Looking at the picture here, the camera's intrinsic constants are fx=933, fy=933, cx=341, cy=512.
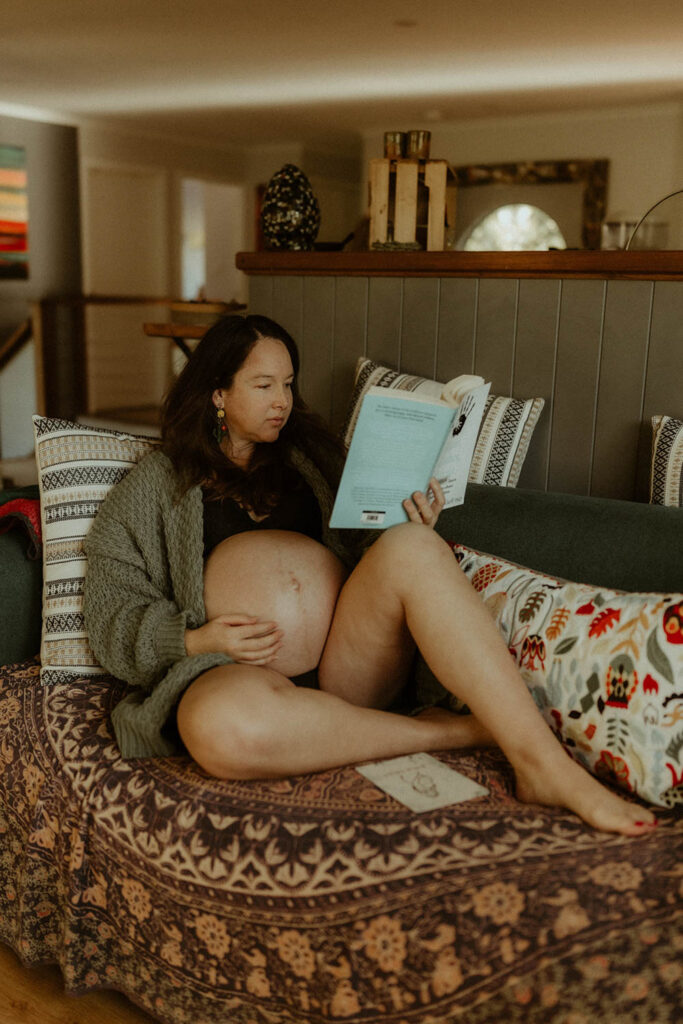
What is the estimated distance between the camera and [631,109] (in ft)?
21.0

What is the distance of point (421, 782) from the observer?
139 cm

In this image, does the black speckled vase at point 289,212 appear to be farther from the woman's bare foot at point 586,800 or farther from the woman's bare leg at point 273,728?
the woman's bare foot at point 586,800

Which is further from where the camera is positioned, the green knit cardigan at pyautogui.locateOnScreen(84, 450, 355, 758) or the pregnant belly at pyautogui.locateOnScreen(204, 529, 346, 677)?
the pregnant belly at pyautogui.locateOnScreen(204, 529, 346, 677)

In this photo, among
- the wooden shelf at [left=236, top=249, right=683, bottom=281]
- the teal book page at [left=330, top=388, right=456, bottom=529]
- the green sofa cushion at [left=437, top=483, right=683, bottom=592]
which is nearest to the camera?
the teal book page at [left=330, top=388, right=456, bottom=529]

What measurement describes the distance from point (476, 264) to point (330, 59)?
3.21 meters

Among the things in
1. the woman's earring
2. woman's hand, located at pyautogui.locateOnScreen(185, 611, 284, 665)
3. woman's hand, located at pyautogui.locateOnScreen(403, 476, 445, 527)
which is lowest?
woman's hand, located at pyautogui.locateOnScreen(185, 611, 284, 665)

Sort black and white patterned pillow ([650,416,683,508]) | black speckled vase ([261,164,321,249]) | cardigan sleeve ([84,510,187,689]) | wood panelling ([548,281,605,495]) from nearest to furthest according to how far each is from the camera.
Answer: cardigan sleeve ([84,510,187,689])
black and white patterned pillow ([650,416,683,508])
wood panelling ([548,281,605,495])
black speckled vase ([261,164,321,249])

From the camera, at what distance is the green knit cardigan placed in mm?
1510

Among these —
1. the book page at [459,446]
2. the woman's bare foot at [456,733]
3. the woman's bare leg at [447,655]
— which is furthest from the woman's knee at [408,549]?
the woman's bare foot at [456,733]

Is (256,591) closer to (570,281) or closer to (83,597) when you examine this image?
(83,597)

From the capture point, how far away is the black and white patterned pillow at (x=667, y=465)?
6.45 feet

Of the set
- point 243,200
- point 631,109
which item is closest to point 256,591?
point 631,109

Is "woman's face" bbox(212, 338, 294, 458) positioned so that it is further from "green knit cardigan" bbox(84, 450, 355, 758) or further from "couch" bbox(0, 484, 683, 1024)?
"couch" bbox(0, 484, 683, 1024)

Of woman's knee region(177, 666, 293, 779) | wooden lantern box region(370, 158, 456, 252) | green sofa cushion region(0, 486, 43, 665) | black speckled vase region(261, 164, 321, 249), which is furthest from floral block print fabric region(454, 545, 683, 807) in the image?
black speckled vase region(261, 164, 321, 249)
